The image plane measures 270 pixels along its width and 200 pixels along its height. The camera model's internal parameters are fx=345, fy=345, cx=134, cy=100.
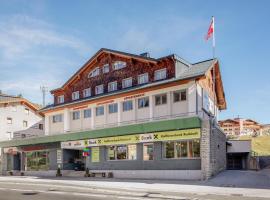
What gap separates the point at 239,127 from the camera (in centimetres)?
7875

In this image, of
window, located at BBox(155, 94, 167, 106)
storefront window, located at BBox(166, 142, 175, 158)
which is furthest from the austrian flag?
storefront window, located at BBox(166, 142, 175, 158)

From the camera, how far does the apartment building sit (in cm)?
2828

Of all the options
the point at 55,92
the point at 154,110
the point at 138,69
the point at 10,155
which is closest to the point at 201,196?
the point at 154,110

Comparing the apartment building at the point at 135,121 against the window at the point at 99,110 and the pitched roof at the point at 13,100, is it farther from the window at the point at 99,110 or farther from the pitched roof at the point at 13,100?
the pitched roof at the point at 13,100

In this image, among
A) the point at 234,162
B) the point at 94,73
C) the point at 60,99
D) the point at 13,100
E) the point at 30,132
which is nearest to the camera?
the point at 94,73

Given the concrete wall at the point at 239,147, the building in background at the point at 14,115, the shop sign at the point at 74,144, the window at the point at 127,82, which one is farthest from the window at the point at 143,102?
the building in background at the point at 14,115

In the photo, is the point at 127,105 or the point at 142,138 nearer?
the point at 142,138

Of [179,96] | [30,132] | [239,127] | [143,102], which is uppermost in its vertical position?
[179,96]

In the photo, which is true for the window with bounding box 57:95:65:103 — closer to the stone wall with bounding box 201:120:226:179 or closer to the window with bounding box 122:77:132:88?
the window with bounding box 122:77:132:88

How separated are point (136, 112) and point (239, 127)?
5098 cm

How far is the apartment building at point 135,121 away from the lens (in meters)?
28.3

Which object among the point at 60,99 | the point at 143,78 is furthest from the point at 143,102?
the point at 60,99

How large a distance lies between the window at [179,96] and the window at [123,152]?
584 centimetres

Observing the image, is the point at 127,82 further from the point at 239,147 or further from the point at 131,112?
the point at 239,147
